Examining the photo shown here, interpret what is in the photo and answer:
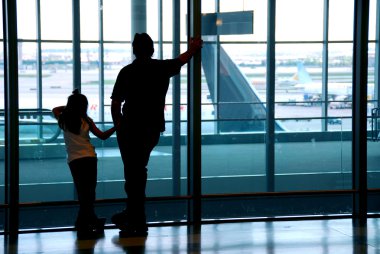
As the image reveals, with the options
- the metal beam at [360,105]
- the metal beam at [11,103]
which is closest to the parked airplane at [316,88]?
the metal beam at [360,105]

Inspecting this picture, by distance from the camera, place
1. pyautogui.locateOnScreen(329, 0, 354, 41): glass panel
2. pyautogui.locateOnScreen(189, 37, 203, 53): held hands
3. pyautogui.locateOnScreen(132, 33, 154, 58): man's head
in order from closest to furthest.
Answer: pyautogui.locateOnScreen(132, 33, 154, 58): man's head → pyautogui.locateOnScreen(189, 37, 203, 53): held hands → pyautogui.locateOnScreen(329, 0, 354, 41): glass panel

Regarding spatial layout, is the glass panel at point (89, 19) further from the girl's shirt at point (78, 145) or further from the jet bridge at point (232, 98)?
the girl's shirt at point (78, 145)

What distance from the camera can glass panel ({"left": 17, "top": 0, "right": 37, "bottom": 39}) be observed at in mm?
9453

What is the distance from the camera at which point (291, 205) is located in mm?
10766

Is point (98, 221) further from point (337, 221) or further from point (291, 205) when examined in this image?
point (291, 205)

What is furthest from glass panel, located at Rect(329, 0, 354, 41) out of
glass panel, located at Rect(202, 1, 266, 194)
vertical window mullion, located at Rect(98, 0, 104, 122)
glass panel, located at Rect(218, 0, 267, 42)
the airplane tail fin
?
vertical window mullion, located at Rect(98, 0, 104, 122)

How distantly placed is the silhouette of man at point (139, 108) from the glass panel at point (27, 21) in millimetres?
3565

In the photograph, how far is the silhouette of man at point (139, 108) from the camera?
20.6 ft

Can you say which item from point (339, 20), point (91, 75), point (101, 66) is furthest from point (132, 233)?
point (339, 20)

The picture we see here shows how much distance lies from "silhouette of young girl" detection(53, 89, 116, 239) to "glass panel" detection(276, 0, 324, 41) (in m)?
4.60

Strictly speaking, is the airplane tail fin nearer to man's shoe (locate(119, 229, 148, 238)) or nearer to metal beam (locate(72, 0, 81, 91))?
metal beam (locate(72, 0, 81, 91))

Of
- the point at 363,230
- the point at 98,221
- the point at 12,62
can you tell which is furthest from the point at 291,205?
the point at 12,62

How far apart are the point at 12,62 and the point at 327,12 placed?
5.38 m

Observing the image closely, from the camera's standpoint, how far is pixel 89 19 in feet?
31.5
